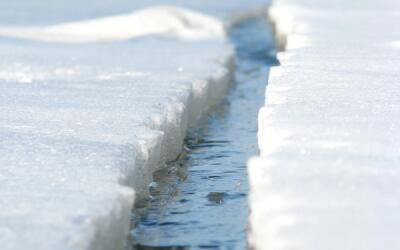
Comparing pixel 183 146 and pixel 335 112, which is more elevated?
pixel 335 112

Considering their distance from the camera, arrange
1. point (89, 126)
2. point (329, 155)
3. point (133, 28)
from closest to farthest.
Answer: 1. point (329, 155)
2. point (89, 126)
3. point (133, 28)

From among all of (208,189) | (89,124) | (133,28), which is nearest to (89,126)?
(89,124)

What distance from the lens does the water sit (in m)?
5.03

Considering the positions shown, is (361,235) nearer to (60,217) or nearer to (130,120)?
(60,217)

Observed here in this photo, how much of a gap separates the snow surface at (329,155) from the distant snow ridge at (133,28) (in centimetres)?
445

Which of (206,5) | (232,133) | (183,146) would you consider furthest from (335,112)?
(206,5)

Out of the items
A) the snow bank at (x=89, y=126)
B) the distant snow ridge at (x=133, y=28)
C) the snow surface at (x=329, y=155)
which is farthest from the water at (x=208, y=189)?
the distant snow ridge at (x=133, y=28)

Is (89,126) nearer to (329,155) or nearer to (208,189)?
(208,189)

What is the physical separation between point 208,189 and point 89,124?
78cm

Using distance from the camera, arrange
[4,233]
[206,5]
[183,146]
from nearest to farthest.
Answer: [4,233]
[183,146]
[206,5]

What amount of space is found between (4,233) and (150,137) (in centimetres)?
187

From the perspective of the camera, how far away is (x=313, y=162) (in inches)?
172

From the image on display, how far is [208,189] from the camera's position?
606cm

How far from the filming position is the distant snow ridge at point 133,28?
12477 millimetres
